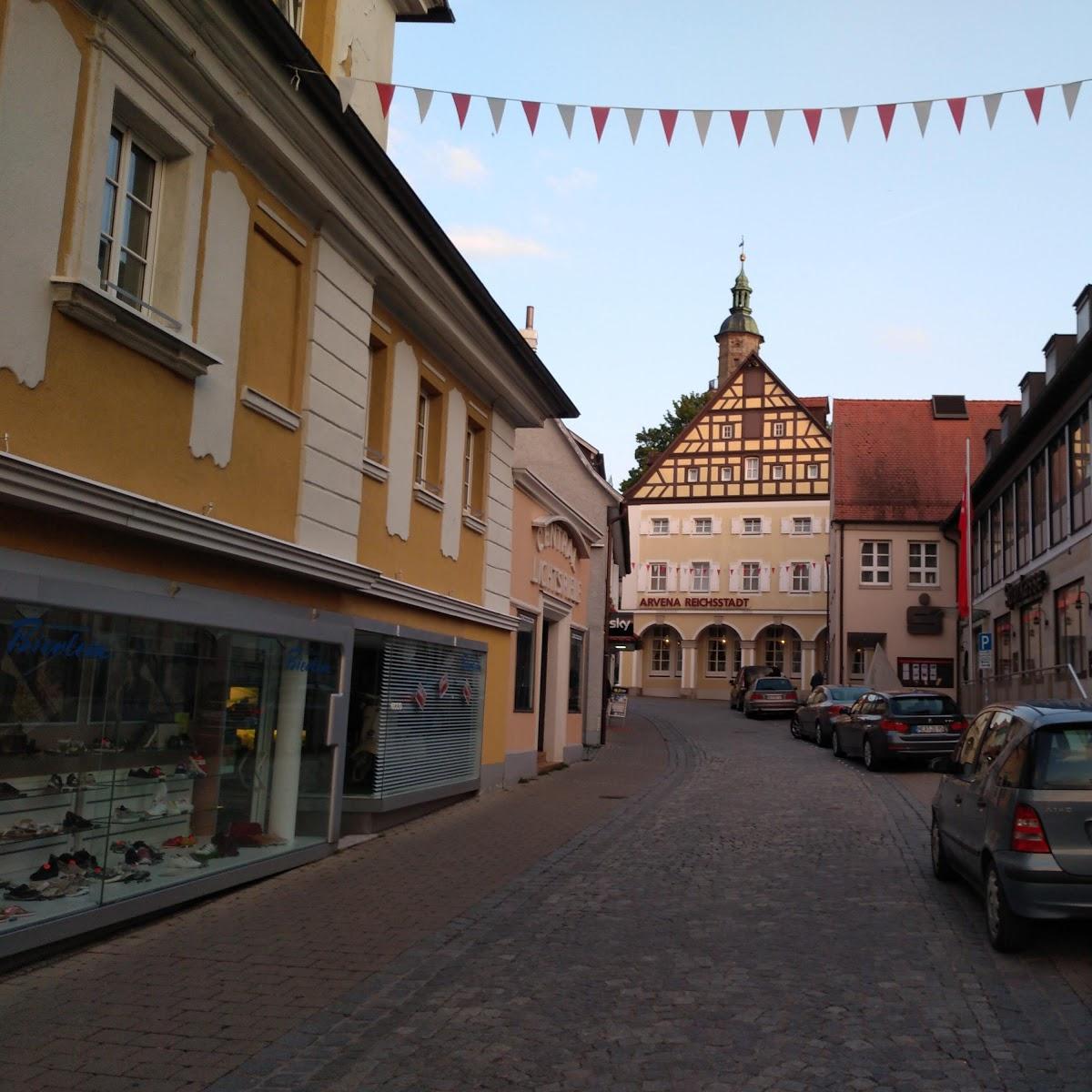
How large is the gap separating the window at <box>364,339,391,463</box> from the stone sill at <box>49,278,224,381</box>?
3.70 meters

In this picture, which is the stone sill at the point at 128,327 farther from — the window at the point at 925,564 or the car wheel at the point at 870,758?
the window at the point at 925,564

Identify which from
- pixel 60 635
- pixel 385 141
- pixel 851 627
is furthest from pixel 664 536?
pixel 60 635

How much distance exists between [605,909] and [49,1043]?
14.1 feet

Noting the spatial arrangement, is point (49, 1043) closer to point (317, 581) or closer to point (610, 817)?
point (317, 581)

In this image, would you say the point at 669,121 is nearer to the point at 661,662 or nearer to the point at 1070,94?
the point at 1070,94

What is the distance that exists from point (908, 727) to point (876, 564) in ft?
90.0

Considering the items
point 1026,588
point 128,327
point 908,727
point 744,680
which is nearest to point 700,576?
point 744,680

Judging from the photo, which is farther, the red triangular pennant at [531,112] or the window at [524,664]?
the window at [524,664]

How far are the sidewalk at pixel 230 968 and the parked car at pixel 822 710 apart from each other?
52.0 ft

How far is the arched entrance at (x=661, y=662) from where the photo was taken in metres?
58.2

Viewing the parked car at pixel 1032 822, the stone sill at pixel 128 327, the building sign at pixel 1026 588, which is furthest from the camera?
the building sign at pixel 1026 588

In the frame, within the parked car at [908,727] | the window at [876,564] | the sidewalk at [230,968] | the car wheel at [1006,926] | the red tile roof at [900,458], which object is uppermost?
the red tile roof at [900,458]

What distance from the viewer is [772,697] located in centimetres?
3900

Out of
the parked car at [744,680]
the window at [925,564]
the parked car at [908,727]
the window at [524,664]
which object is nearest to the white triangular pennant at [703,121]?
the window at [524,664]
